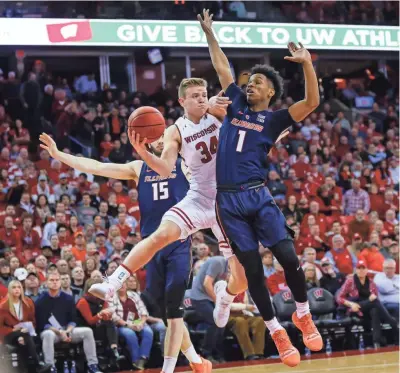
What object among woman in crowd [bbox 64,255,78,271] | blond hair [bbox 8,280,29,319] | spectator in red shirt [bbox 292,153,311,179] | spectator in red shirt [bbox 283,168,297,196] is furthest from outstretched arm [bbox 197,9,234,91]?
spectator in red shirt [bbox 292,153,311,179]

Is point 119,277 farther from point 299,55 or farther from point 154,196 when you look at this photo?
point 299,55

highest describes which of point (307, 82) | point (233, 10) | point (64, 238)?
point (233, 10)

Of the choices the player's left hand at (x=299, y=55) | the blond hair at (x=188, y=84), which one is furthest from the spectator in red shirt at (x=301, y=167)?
the player's left hand at (x=299, y=55)

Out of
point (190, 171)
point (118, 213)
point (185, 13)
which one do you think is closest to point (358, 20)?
point (185, 13)

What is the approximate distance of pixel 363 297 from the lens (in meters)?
12.9

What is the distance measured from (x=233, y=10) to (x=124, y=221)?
24.8ft

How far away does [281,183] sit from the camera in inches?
653

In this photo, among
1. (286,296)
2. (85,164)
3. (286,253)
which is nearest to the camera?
(286,253)

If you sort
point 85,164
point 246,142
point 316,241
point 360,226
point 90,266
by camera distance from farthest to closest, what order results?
point 360,226 → point 316,241 → point 90,266 → point 85,164 → point 246,142

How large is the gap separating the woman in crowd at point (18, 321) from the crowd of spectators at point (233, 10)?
7575mm

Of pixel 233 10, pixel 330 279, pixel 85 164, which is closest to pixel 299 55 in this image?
pixel 85 164

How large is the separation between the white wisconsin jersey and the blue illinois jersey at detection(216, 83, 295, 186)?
327 mm

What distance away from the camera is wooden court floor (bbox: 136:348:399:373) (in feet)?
31.5

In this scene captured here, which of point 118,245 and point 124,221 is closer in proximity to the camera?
point 118,245
